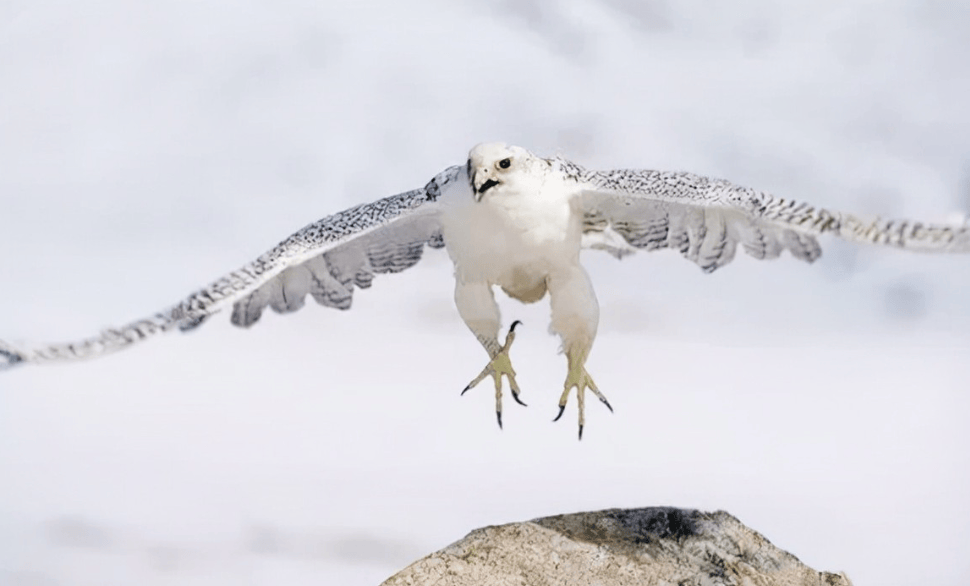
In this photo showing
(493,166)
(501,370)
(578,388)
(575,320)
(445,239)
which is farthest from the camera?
(501,370)

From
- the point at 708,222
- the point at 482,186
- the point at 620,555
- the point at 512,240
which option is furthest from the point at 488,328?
the point at 620,555

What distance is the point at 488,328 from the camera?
867 cm

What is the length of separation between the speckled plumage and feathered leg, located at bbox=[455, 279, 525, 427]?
1.64 ft

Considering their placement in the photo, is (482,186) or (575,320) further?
(575,320)

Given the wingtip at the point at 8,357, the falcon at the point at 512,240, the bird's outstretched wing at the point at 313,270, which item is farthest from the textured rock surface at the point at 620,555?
the wingtip at the point at 8,357

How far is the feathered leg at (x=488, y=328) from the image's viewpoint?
28.1ft

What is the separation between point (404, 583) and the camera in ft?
26.0

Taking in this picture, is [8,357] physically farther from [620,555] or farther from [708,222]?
[708,222]

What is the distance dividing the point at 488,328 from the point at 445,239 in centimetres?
70

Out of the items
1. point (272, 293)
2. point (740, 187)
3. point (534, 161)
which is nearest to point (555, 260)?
point (534, 161)

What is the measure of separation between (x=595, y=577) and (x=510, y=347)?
1768mm

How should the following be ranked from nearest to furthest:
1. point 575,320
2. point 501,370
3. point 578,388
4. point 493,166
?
point 493,166 < point 575,320 < point 578,388 < point 501,370

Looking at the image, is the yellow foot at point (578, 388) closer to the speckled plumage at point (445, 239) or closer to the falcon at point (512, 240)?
the falcon at point (512, 240)

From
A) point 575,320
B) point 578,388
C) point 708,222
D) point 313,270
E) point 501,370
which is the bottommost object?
point 578,388
